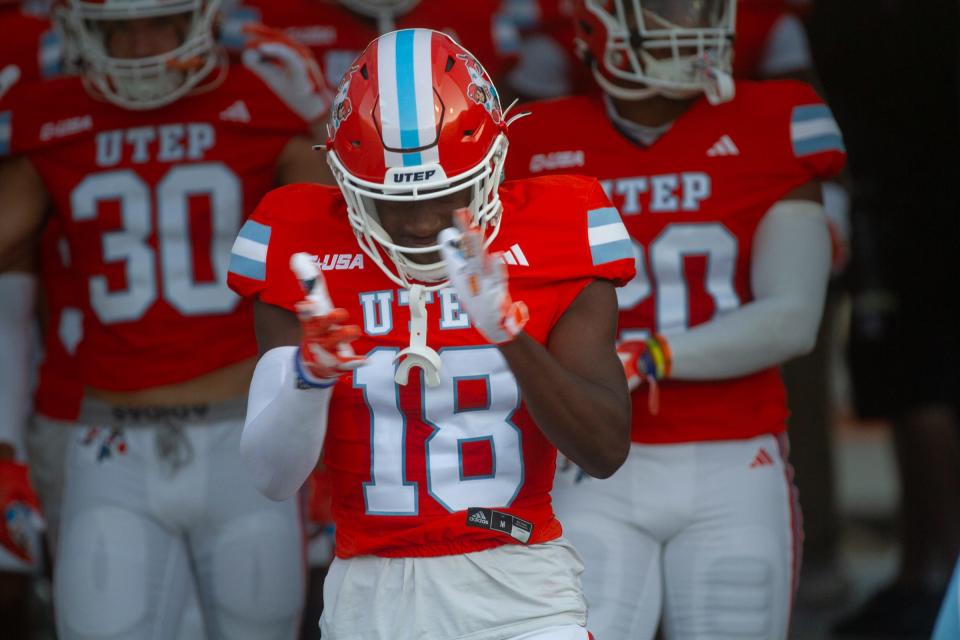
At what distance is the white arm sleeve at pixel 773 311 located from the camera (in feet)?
10.7

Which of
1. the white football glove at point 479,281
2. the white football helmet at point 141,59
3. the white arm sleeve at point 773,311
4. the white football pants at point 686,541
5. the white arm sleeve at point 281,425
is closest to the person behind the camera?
the white football glove at point 479,281

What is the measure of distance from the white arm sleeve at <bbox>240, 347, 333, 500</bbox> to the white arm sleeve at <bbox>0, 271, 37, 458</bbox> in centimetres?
161

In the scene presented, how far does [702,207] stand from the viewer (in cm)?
337

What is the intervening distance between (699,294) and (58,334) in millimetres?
1710

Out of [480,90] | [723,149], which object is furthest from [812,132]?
[480,90]

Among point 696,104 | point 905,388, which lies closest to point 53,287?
point 696,104

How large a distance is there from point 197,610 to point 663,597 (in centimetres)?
101

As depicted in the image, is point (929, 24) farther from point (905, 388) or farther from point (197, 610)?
point (197, 610)

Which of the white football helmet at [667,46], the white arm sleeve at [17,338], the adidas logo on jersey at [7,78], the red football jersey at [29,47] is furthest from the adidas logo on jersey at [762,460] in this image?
the red football jersey at [29,47]

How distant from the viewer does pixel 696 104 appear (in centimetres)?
347

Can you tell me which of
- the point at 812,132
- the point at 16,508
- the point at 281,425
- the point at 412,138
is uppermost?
the point at 412,138

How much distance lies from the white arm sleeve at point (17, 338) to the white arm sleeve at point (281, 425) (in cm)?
161

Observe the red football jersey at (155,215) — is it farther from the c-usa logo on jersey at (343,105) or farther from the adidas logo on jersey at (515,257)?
the adidas logo on jersey at (515,257)

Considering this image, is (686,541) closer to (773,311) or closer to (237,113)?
(773,311)
